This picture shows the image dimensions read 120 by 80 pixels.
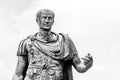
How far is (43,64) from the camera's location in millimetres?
26172

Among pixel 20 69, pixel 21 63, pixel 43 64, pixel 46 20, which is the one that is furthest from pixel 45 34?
pixel 20 69

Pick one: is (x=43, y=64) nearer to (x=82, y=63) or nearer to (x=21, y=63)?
(x=21, y=63)

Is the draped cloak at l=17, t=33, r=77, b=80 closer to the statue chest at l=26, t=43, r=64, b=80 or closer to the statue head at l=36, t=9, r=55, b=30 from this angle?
the statue chest at l=26, t=43, r=64, b=80

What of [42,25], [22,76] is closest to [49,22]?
[42,25]

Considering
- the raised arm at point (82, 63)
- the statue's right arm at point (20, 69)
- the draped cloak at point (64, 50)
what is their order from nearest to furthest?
the raised arm at point (82, 63) < the draped cloak at point (64, 50) < the statue's right arm at point (20, 69)

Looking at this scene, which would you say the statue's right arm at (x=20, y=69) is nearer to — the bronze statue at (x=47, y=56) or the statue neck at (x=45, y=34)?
the bronze statue at (x=47, y=56)

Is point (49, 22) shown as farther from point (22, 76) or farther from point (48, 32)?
point (22, 76)

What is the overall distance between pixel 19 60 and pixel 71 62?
5.64ft

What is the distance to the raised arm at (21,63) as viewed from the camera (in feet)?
87.1

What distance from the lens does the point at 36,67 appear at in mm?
26203

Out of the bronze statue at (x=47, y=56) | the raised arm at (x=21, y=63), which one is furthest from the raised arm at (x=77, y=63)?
the raised arm at (x=21, y=63)

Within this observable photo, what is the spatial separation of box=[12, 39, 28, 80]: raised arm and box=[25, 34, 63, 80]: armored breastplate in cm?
21

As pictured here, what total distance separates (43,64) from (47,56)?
303 millimetres

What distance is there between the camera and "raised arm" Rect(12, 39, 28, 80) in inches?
1045
